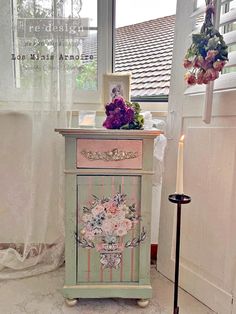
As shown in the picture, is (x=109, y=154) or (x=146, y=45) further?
(x=146, y=45)

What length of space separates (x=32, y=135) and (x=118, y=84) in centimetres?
54

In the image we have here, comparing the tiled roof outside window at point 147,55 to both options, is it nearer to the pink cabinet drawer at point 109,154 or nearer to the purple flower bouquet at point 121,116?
the purple flower bouquet at point 121,116

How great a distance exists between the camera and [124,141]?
4.09 ft

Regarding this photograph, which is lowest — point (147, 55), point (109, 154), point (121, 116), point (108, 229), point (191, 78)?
point (108, 229)

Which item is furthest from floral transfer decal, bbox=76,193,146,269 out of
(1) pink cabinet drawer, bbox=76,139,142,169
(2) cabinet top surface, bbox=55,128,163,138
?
(2) cabinet top surface, bbox=55,128,163,138

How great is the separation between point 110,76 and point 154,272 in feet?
3.63

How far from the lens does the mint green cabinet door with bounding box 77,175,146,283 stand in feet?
4.20

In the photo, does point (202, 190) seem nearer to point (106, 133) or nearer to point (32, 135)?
point (106, 133)

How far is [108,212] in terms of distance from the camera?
129 cm

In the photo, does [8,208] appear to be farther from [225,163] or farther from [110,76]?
[225,163]

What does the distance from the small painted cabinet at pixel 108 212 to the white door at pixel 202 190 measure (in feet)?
0.83

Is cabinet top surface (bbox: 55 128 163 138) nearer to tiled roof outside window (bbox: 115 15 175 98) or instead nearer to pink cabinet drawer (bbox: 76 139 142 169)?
pink cabinet drawer (bbox: 76 139 142 169)

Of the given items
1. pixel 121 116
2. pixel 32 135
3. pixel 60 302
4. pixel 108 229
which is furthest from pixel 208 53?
pixel 60 302

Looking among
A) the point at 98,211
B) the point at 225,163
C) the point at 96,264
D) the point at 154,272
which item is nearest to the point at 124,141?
the point at 98,211
